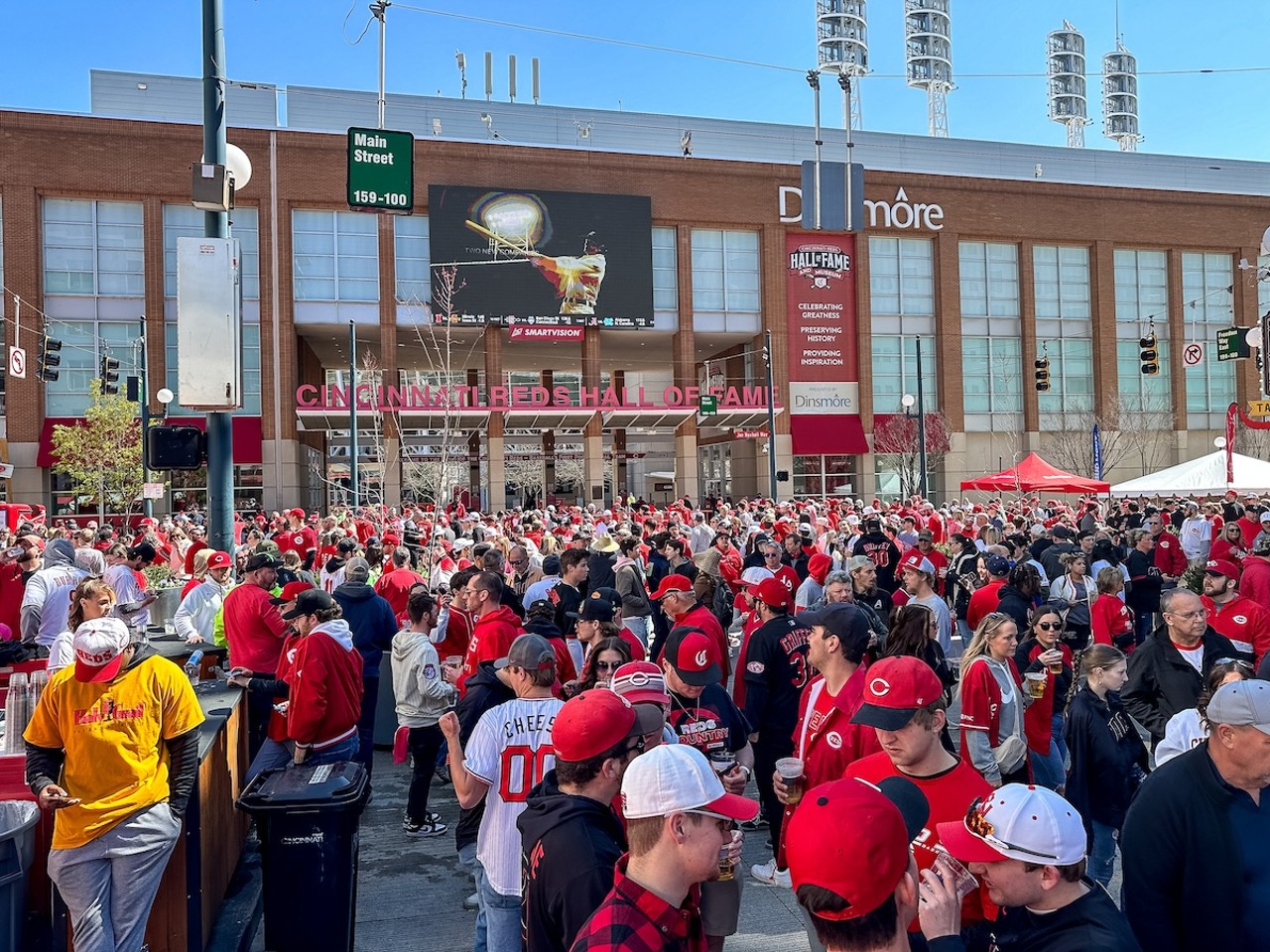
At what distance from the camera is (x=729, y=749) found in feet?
16.4

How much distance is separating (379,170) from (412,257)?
31432mm

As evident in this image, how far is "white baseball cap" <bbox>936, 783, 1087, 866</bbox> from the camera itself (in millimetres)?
2484

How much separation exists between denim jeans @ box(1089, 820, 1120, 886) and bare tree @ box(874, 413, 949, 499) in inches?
1495

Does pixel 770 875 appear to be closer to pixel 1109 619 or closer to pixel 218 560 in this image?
pixel 1109 619

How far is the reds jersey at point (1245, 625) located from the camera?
261 inches

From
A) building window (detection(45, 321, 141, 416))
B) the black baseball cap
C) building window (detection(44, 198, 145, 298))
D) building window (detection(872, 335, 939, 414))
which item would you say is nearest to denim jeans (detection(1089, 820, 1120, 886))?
the black baseball cap

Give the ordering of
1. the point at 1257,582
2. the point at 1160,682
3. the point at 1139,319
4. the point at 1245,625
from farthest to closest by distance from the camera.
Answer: the point at 1139,319
the point at 1257,582
the point at 1245,625
the point at 1160,682

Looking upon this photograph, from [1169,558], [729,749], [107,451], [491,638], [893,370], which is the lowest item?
[729,749]

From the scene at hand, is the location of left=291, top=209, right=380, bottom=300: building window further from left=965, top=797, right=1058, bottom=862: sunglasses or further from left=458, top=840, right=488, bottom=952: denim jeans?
left=965, top=797, right=1058, bottom=862: sunglasses

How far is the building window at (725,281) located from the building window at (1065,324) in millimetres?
15113

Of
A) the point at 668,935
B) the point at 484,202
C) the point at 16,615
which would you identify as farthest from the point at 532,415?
the point at 668,935

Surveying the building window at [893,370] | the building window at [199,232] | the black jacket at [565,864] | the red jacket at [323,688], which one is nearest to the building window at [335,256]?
the building window at [199,232]

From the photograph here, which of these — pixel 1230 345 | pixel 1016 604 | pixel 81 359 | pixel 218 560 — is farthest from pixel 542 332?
pixel 1016 604

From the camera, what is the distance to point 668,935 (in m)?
2.31
